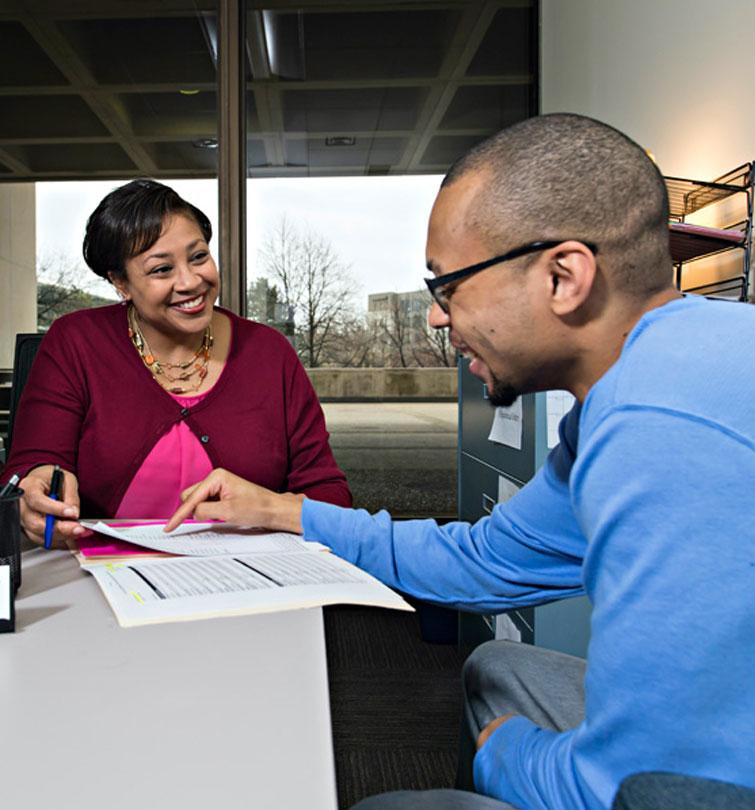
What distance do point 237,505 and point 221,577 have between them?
0.22 m

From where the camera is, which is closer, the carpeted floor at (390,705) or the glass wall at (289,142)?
the carpeted floor at (390,705)

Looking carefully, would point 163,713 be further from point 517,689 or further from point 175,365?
point 175,365

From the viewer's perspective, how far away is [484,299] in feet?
2.54

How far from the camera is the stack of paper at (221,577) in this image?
797mm

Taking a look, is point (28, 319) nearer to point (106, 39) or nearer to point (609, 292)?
point (106, 39)

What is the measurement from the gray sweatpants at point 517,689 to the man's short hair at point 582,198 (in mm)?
570

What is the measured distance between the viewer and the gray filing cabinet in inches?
71.4

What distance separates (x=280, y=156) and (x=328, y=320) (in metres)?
0.74

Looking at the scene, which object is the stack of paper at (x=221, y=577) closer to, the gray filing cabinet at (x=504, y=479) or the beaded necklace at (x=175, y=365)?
the beaded necklace at (x=175, y=365)

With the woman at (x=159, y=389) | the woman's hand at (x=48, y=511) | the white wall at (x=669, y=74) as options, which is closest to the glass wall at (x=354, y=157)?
the white wall at (x=669, y=74)

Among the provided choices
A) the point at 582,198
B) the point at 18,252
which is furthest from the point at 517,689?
the point at 18,252

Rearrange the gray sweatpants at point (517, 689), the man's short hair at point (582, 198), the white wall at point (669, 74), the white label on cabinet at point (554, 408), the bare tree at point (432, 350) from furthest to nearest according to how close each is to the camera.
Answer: the bare tree at point (432, 350) < the white wall at point (669, 74) < the white label on cabinet at point (554, 408) < the gray sweatpants at point (517, 689) < the man's short hair at point (582, 198)

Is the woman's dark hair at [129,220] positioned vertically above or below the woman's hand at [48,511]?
above

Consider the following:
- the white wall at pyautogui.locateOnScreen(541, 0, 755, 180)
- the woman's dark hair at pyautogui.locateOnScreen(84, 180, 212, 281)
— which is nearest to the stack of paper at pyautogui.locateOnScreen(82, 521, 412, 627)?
the woman's dark hair at pyautogui.locateOnScreen(84, 180, 212, 281)
